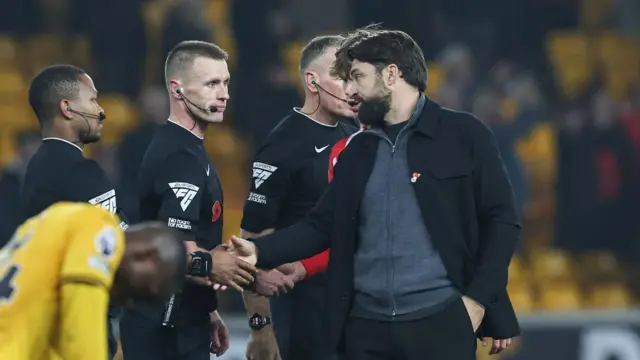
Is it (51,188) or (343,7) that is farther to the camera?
(343,7)

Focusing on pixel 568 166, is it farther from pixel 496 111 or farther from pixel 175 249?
pixel 175 249

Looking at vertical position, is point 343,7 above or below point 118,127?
above

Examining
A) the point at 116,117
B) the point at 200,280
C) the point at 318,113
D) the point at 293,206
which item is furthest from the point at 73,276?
the point at 116,117

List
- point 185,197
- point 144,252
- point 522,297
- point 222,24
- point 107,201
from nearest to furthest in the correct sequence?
point 144,252 < point 185,197 < point 107,201 < point 522,297 < point 222,24

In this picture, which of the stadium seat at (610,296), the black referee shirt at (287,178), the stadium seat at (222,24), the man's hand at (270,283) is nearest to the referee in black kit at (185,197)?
the man's hand at (270,283)

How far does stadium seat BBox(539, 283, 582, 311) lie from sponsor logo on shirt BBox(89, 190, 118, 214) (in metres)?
6.27

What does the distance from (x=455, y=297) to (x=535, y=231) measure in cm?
757

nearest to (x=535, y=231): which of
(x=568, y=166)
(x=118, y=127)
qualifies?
(x=568, y=166)

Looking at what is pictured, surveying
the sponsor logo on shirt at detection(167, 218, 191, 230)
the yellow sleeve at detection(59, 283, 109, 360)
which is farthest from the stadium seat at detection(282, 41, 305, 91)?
the yellow sleeve at detection(59, 283, 109, 360)

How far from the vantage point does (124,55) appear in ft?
39.0

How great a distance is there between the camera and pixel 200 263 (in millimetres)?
5297

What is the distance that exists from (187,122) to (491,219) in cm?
158

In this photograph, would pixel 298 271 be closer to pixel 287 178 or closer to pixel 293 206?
pixel 293 206

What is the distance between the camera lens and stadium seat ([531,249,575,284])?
460 inches
